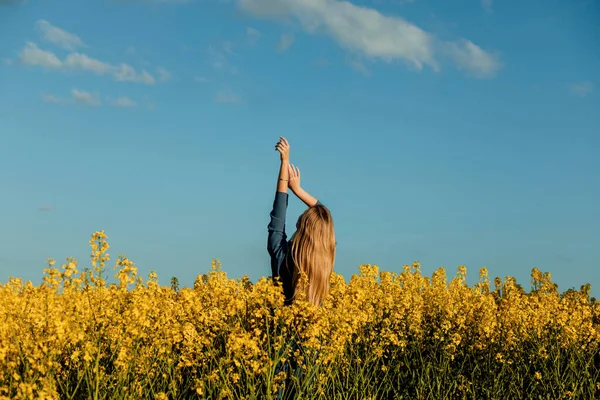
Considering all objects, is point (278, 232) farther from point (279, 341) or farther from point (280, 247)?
point (279, 341)

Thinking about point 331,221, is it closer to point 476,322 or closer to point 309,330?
point 309,330

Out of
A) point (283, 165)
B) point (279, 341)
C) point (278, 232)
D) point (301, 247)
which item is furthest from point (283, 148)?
point (279, 341)

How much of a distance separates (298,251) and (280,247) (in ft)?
0.76

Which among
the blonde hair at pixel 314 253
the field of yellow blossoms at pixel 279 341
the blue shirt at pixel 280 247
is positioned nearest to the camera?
the field of yellow blossoms at pixel 279 341

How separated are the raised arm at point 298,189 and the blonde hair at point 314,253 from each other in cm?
46

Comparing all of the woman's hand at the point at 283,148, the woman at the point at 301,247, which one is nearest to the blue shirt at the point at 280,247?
the woman at the point at 301,247

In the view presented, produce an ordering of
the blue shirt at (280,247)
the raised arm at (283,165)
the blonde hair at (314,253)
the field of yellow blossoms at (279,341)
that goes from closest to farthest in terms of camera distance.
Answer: the field of yellow blossoms at (279,341) < the blonde hair at (314,253) < the blue shirt at (280,247) < the raised arm at (283,165)

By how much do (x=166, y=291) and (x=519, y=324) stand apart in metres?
3.93

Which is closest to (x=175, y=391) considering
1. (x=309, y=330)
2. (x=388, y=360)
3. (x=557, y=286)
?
(x=309, y=330)

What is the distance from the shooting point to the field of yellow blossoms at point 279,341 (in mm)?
4770

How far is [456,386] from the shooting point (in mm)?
7152

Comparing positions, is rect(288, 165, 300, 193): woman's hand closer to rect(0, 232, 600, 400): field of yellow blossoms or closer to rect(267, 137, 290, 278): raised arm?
rect(267, 137, 290, 278): raised arm

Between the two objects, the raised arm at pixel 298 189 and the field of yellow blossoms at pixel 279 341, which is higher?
the raised arm at pixel 298 189

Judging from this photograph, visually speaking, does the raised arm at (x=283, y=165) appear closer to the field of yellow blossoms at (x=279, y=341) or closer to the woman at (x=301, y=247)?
the woman at (x=301, y=247)
